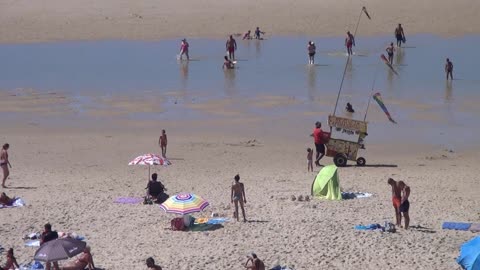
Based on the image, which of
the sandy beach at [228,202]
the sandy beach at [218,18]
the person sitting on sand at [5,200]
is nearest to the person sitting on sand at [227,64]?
the sandy beach at [218,18]

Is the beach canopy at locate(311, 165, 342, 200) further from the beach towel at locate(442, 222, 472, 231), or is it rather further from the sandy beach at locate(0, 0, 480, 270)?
the beach towel at locate(442, 222, 472, 231)

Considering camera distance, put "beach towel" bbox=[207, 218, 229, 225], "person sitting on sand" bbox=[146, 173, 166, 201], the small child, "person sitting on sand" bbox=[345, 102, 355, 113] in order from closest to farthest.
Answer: "beach towel" bbox=[207, 218, 229, 225]
"person sitting on sand" bbox=[146, 173, 166, 201]
the small child
"person sitting on sand" bbox=[345, 102, 355, 113]

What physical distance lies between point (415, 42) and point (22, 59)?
55.5 ft

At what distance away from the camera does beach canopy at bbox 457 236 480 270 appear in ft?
44.7

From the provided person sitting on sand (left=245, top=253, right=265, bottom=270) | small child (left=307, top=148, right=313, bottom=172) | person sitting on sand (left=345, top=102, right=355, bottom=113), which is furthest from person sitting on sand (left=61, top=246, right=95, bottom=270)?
person sitting on sand (left=345, top=102, right=355, bottom=113)

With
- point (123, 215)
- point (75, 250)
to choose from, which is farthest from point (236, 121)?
point (75, 250)

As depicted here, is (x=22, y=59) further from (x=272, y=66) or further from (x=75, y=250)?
(x=75, y=250)

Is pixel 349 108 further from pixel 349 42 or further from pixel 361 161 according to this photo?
pixel 349 42

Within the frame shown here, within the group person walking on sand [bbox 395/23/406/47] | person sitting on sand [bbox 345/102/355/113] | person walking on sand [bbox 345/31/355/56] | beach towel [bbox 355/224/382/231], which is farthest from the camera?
person walking on sand [bbox 395/23/406/47]

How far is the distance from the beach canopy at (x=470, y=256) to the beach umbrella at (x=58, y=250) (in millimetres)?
5842

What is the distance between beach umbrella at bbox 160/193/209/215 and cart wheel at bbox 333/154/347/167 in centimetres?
595

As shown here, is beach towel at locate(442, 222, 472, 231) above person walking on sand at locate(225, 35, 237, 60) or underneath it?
underneath

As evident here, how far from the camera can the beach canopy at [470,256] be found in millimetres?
13617

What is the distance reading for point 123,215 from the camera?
17516 millimetres
